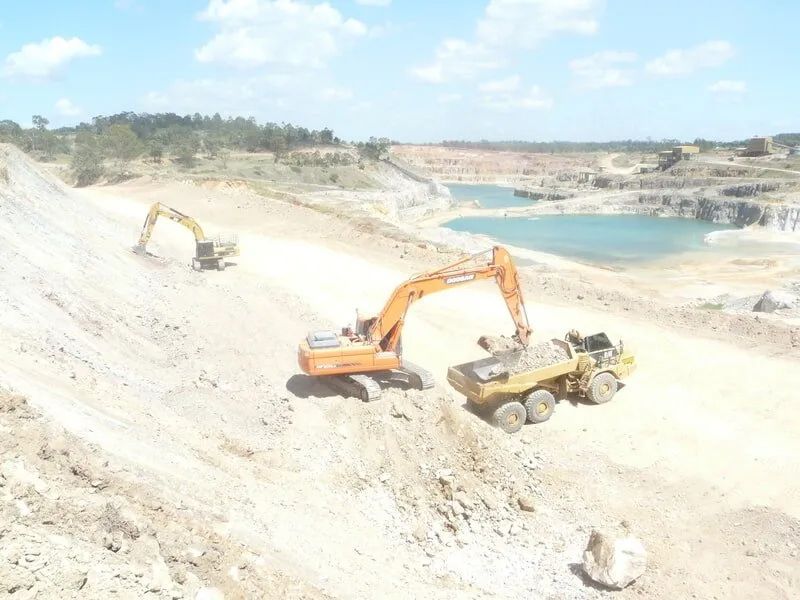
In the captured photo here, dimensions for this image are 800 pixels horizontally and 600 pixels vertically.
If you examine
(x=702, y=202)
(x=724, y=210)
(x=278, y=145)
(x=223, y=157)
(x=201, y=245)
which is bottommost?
(x=724, y=210)

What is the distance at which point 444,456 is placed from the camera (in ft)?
34.0

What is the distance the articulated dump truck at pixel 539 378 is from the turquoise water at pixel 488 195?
64142mm

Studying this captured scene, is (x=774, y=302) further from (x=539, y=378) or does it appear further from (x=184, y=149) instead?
(x=184, y=149)

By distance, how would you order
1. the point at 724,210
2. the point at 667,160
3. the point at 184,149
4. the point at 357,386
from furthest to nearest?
the point at 667,160 → the point at 724,210 → the point at 184,149 → the point at 357,386

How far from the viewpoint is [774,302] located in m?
21.2

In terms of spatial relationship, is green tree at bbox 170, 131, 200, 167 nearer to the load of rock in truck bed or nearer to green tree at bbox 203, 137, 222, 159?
green tree at bbox 203, 137, 222, 159

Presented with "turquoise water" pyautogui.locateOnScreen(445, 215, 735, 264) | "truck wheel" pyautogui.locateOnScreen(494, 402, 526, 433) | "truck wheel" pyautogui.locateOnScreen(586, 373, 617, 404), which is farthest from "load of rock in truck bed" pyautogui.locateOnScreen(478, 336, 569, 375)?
"turquoise water" pyautogui.locateOnScreen(445, 215, 735, 264)

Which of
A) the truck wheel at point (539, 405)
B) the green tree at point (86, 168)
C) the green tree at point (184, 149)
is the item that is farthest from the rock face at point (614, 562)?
the green tree at point (184, 149)

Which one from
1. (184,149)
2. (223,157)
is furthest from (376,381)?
(223,157)

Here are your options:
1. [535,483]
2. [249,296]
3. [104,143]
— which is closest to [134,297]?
[249,296]

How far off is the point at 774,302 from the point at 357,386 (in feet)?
53.9

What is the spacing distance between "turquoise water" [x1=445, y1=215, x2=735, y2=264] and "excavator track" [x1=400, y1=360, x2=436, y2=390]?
3026cm

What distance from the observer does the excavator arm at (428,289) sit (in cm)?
1266

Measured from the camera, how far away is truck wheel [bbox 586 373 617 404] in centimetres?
1372
